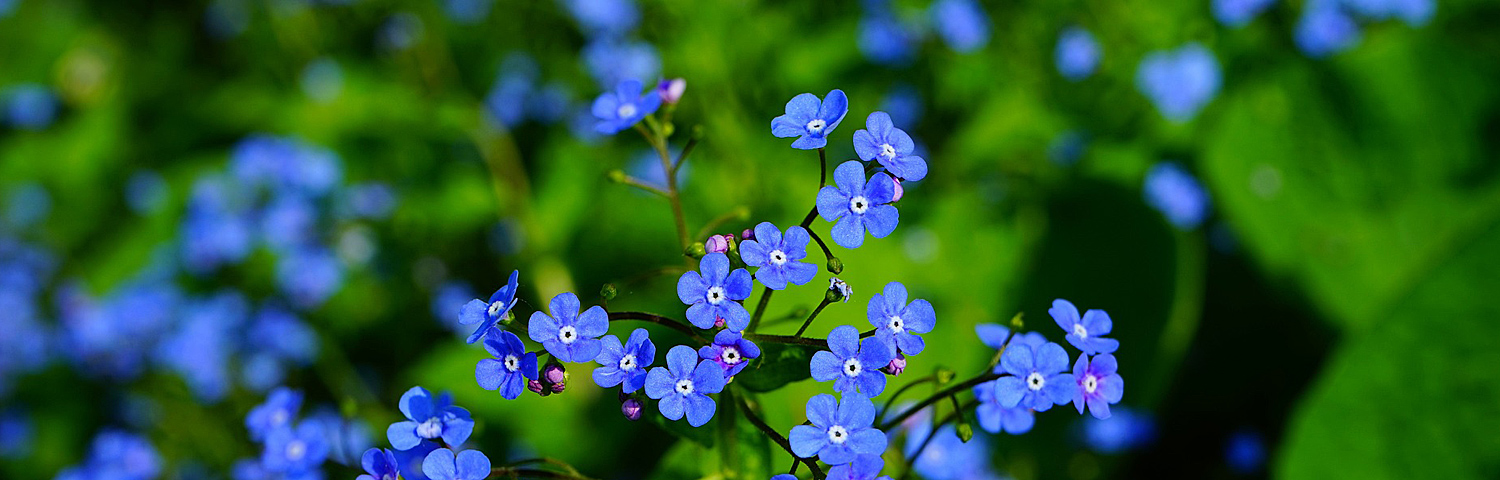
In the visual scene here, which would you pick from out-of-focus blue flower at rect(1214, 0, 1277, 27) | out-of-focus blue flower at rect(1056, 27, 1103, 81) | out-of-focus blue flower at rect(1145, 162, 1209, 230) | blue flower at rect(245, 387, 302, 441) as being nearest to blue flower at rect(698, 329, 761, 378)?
blue flower at rect(245, 387, 302, 441)

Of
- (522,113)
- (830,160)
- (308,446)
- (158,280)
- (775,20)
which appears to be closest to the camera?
(308,446)

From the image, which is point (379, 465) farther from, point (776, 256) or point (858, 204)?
point (858, 204)

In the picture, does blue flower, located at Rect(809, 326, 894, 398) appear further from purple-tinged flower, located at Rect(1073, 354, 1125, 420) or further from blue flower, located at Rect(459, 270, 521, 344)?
blue flower, located at Rect(459, 270, 521, 344)

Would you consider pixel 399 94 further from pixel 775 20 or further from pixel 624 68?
pixel 775 20

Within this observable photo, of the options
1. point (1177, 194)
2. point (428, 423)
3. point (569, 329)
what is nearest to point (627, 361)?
point (569, 329)

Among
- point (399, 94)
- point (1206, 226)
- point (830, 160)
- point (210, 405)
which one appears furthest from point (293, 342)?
point (1206, 226)

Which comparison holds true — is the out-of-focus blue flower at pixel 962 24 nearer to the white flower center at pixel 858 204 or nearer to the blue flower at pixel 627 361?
the white flower center at pixel 858 204
